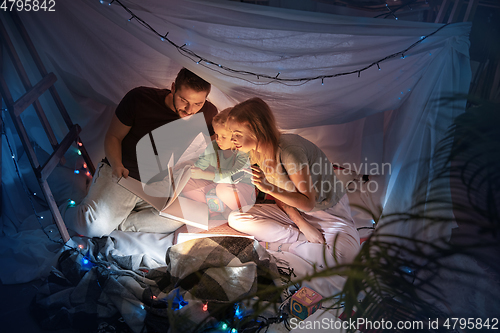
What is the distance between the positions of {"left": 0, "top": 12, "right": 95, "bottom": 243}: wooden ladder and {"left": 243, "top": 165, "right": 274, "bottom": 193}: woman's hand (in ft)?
3.58

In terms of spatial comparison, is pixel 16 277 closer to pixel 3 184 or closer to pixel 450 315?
pixel 3 184

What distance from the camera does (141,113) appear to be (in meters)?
1.87

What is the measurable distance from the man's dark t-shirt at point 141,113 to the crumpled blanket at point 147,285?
65 cm

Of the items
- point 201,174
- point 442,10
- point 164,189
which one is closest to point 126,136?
point 164,189

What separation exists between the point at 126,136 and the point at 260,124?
32.4 inches

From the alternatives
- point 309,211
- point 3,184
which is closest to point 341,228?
point 309,211

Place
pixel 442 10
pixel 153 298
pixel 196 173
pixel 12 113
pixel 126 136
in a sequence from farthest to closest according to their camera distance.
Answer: pixel 196 173 < pixel 126 136 < pixel 442 10 < pixel 12 113 < pixel 153 298

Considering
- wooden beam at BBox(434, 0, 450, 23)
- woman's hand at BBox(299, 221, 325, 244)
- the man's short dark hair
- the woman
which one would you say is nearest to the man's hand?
the man's short dark hair

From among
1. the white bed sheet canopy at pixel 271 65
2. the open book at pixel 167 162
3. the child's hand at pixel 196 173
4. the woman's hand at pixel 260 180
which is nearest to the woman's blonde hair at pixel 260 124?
the woman's hand at pixel 260 180

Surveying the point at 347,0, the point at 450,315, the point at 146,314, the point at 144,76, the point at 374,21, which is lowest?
the point at 146,314

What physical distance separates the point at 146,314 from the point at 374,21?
1662 millimetres

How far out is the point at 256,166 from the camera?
1765 millimetres

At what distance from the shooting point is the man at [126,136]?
72.6 inches

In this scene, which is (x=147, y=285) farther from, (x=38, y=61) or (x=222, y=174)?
(x=38, y=61)
